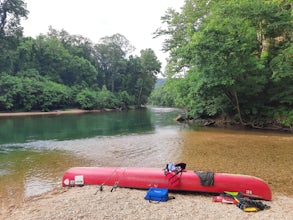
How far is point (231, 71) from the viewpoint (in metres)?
15.3

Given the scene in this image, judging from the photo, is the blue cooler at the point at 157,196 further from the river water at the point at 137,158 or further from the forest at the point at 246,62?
the forest at the point at 246,62

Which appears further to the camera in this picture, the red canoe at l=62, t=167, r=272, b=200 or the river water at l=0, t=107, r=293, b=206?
the river water at l=0, t=107, r=293, b=206

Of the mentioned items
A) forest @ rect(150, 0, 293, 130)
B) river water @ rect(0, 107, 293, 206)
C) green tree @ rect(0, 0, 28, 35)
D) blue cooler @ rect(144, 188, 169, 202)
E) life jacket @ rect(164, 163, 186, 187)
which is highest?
green tree @ rect(0, 0, 28, 35)

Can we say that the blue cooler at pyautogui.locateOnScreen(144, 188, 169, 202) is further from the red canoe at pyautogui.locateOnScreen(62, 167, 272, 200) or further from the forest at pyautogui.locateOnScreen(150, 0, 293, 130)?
the forest at pyautogui.locateOnScreen(150, 0, 293, 130)

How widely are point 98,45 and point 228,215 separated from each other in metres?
70.0

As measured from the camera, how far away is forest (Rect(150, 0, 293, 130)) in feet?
48.4

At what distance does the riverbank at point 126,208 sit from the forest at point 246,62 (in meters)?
11.4

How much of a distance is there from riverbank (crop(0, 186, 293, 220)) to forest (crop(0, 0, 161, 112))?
124 feet

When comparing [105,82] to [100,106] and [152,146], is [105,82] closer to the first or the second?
[100,106]

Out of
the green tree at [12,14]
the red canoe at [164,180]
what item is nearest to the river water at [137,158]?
the red canoe at [164,180]

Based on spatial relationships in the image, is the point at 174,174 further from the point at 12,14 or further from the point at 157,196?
the point at 12,14

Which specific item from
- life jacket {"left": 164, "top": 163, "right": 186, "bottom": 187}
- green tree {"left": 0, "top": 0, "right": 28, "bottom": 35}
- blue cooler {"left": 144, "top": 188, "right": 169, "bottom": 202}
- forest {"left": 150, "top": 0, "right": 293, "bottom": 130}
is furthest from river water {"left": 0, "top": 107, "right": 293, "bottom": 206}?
green tree {"left": 0, "top": 0, "right": 28, "bottom": 35}

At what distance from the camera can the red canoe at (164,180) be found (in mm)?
5203

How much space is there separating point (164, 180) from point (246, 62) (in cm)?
1254
